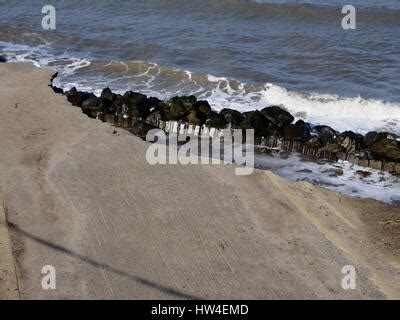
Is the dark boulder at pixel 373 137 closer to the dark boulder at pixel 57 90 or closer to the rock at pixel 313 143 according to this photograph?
the rock at pixel 313 143

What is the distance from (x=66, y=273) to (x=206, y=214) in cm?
365

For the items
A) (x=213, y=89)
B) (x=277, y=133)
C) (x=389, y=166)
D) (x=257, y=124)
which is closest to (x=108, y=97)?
(x=213, y=89)

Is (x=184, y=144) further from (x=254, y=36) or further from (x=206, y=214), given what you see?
(x=254, y=36)

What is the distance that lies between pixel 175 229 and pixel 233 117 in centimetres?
761

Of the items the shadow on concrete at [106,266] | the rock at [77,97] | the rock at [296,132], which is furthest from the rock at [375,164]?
the rock at [77,97]

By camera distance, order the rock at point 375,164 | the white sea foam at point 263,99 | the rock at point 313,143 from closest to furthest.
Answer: the white sea foam at point 263,99, the rock at point 375,164, the rock at point 313,143

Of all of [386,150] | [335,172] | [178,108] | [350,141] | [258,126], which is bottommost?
[335,172]

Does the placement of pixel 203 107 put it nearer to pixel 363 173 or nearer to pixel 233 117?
pixel 233 117

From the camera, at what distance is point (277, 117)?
2002cm

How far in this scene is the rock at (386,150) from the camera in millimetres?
17938

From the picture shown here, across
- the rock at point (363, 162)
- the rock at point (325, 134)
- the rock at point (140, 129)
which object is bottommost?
the rock at point (363, 162)

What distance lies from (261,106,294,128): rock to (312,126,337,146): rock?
958 mm

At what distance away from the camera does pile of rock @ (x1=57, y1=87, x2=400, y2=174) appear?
1827 cm

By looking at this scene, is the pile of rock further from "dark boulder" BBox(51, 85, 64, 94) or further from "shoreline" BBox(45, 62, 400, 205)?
"dark boulder" BBox(51, 85, 64, 94)
